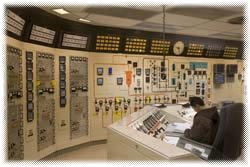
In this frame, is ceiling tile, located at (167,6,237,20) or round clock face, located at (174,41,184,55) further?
round clock face, located at (174,41,184,55)

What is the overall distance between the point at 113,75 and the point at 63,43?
1.20 metres

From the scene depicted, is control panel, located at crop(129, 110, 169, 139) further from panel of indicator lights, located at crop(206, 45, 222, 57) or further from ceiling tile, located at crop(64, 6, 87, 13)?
panel of indicator lights, located at crop(206, 45, 222, 57)

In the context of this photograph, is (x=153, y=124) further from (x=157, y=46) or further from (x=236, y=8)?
(x=157, y=46)

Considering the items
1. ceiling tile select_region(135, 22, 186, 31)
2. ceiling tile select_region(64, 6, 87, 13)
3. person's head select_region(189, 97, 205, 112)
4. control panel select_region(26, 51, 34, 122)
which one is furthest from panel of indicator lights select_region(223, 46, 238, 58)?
control panel select_region(26, 51, 34, 122)

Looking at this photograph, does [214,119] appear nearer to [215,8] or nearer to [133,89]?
[215,8]

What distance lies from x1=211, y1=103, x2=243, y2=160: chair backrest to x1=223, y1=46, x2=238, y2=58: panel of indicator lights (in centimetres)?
426

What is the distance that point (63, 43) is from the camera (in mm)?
3520

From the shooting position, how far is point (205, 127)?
180cm

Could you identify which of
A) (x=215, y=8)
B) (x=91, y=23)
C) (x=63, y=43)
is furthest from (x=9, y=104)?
(x=215, y=8)

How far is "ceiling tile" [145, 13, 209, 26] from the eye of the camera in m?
3.21

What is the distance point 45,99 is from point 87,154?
1.28m

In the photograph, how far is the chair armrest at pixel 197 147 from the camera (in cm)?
156

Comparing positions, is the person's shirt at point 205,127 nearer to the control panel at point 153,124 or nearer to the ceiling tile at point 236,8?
the control panel at point 153,124

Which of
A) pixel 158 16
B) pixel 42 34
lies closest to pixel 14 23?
pixel 42 34
